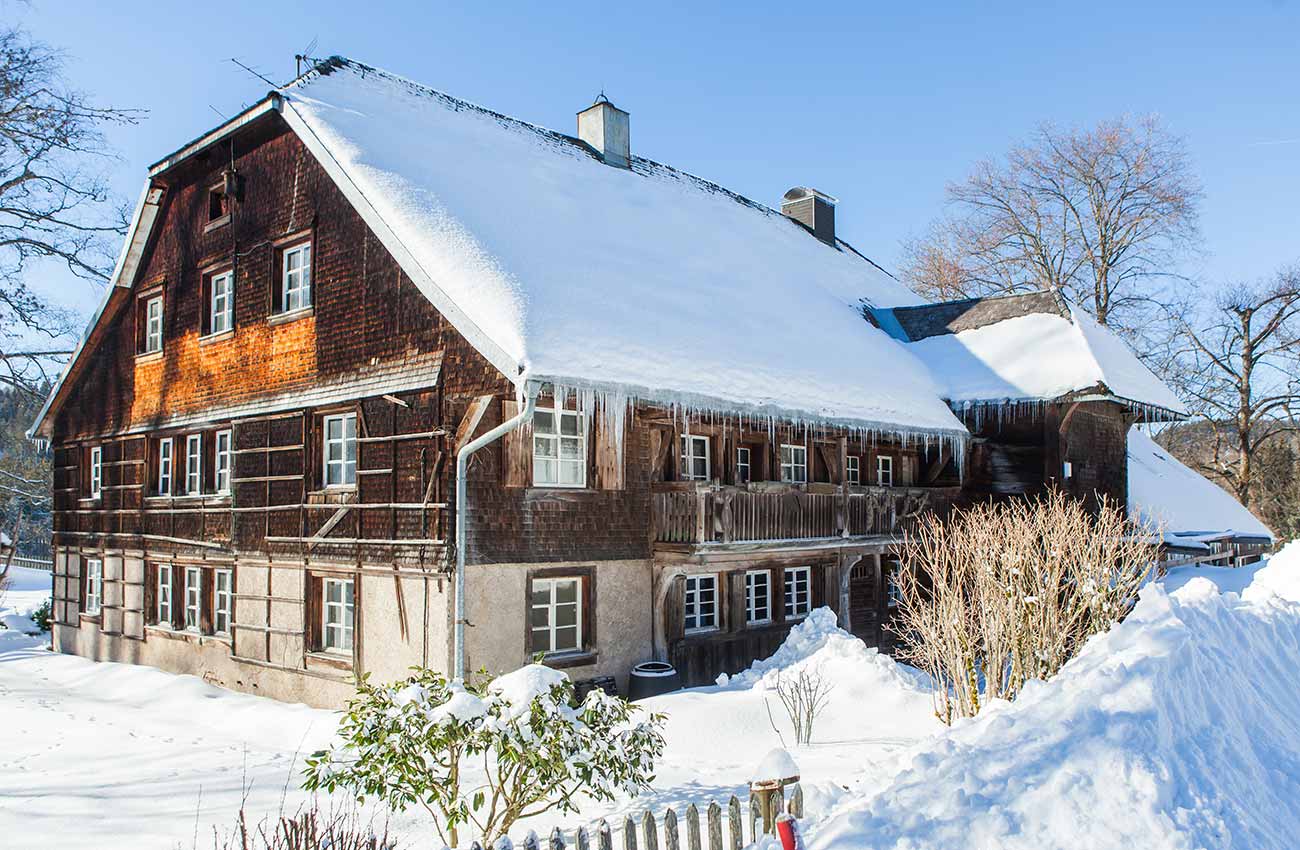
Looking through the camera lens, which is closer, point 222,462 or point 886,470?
point 222,462

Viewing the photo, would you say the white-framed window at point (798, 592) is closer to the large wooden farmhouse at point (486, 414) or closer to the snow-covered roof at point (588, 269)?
the large wooden farmhouse at point (486, 414)

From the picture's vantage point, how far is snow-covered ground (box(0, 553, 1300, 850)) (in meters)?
5.36

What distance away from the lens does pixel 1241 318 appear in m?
33.0

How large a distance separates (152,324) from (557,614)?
10427mm

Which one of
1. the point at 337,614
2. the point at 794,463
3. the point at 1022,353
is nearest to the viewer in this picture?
the point at 337,614

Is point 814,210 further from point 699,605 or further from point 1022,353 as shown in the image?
point 699,605

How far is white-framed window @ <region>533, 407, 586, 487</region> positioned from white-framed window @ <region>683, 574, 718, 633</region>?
3.01m

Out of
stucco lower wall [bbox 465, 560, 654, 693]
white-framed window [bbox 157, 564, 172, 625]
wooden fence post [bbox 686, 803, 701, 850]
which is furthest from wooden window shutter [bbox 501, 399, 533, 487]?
white-framed window [bbox 157, 564, 172, 625]

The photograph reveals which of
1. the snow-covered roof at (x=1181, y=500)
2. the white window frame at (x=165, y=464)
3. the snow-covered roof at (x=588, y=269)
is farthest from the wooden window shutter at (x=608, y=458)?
the snow-covered roof at (x=1181, y=500)

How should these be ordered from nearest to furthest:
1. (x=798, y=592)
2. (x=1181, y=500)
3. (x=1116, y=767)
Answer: (x=1116, y=767), (x=798, y=592), (x=1181, y=500)

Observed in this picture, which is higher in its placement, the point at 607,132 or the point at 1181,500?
the point at 607,132

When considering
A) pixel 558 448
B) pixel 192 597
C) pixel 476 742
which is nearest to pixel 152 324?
pixel 192 597

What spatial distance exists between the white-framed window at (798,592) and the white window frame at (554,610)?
4.76m

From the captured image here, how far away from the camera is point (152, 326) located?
18.5m
